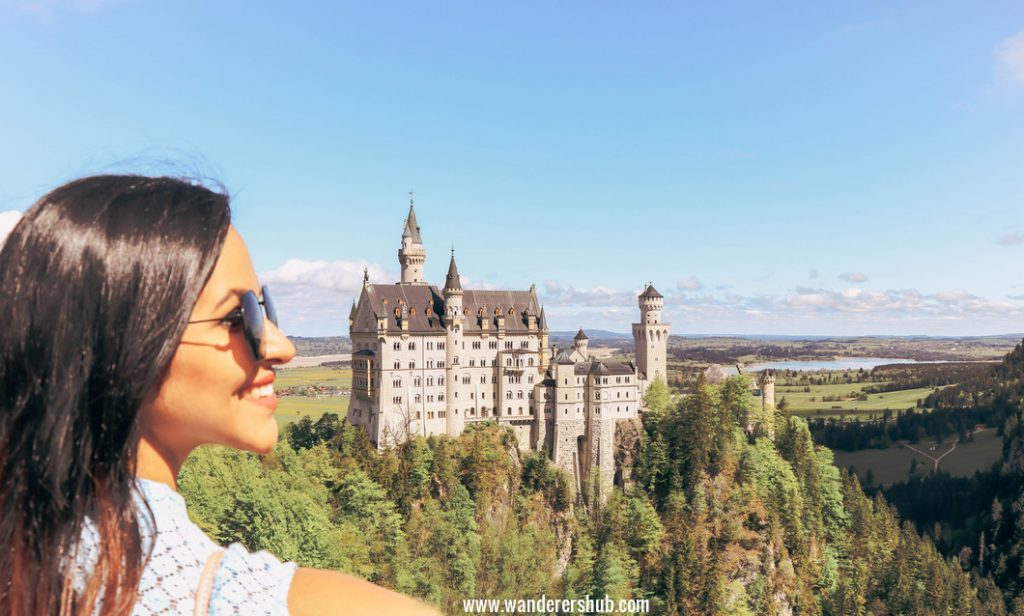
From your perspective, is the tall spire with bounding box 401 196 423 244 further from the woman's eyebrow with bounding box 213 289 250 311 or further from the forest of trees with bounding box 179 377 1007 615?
the woman's eyebrow with bounding box 213 289 250 311

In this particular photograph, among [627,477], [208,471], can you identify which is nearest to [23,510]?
[208,471]

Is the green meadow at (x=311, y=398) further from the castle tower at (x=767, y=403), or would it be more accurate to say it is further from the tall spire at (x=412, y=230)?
the castle tower at (x=767, y=403)

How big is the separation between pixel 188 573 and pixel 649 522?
63360mm

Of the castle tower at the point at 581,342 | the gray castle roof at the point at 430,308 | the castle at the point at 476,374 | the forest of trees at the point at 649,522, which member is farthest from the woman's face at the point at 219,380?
the castle tower at the point at 581,342

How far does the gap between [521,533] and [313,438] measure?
1962 cm

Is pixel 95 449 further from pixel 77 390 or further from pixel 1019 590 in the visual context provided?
pixel 1019 590

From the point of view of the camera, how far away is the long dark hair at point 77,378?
205cm

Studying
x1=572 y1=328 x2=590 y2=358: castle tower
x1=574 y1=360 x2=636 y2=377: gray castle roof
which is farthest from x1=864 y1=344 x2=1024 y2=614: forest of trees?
x1=572 y1=328 x2=590 y2=358: castle tower

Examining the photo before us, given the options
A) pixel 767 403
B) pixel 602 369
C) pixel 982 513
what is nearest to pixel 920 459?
pixel 982 513

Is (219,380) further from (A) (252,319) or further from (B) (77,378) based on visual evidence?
(B) (77,378)

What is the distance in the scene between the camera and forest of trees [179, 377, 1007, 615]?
51.4 meters

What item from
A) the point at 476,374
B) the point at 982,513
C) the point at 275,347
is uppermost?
the point at 275,347

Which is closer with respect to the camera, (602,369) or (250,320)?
(250,320)

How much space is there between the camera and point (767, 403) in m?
75.9
